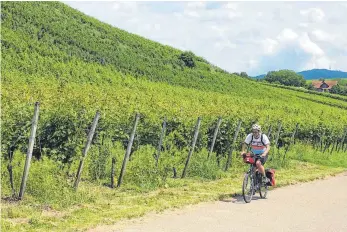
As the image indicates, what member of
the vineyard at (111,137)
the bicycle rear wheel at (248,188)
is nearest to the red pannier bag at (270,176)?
the bicycle rear wheel at (248,188)

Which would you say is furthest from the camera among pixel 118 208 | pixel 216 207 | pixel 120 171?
pixel 120 171

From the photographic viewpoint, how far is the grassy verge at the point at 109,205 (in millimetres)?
8688

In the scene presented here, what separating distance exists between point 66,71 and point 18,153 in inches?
1224

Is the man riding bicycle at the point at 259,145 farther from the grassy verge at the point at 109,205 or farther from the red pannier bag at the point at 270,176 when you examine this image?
the grassy verge at the point at 109,205

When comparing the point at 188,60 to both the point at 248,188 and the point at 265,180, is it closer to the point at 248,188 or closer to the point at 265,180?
the point at 265,180

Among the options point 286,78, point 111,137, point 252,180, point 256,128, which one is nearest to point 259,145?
point 256,128

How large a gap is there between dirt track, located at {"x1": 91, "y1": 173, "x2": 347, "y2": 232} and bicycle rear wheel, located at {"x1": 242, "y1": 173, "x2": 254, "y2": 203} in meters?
0.15

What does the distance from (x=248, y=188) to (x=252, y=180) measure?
239mm

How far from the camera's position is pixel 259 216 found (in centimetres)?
1030

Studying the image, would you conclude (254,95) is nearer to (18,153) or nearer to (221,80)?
(221,80)

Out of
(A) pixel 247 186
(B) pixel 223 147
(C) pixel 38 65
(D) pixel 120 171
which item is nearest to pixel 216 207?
(A) pixel 247 186

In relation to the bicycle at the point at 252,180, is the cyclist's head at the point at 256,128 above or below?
above

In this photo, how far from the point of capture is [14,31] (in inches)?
1909

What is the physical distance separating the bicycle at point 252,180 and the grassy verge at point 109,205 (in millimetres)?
628
